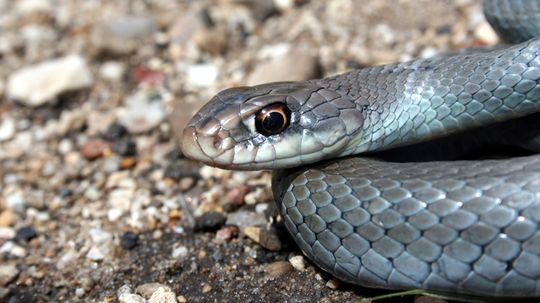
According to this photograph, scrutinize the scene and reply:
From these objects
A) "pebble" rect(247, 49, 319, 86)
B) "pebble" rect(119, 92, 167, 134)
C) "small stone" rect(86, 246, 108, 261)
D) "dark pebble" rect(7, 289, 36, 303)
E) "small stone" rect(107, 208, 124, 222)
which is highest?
"pebble" rect(247, 49, 319, 86)

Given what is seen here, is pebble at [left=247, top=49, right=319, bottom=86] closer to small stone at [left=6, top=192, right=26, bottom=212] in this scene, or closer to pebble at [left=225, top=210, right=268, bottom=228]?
pebble at [left=225, top=210, right=268, bottom=228]

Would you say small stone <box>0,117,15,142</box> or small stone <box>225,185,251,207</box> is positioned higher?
small stone <box>0,117,15,142</box>

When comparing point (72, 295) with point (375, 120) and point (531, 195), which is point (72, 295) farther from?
point (531, 195)

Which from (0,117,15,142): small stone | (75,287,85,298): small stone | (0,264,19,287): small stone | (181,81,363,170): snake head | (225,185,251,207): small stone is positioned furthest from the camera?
(0,117,15,142): small stone

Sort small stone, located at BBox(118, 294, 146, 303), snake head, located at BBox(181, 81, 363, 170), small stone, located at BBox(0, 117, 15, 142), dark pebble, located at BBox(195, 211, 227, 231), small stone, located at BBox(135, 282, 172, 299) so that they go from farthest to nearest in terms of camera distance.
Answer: small stone, located at BBox(0, 117, 15, 142), dark pebble, located at BBox(195, 211, 227, 231), small stone, located at BBox(135, 282, 172, 299), small stone, located at BBox(118, 294, 146, 303), snake head, located at BBox(181, 81, 363, 170)

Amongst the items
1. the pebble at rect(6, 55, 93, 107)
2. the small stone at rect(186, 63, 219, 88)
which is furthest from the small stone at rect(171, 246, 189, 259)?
the pebble at rect(6, 55, 93, 107)

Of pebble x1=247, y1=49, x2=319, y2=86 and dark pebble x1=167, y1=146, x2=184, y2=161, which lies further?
pebble x1=247, y1=49, x2=319, y2=86
